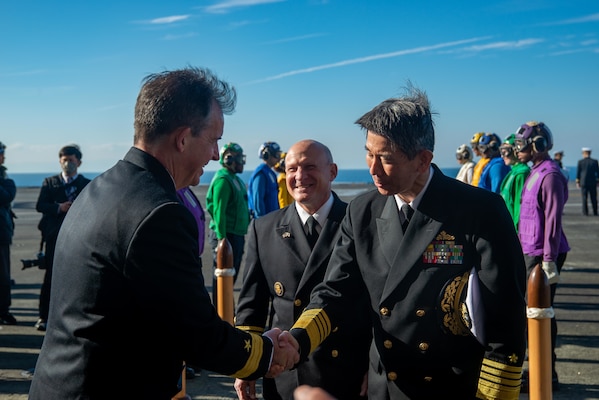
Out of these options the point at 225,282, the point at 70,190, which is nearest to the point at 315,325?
the point at 225,282

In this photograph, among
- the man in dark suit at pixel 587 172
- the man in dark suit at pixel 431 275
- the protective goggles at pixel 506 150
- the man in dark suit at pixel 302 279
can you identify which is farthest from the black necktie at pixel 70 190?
the man in dark suit at pixel 587 172

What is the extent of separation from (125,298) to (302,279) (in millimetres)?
1450

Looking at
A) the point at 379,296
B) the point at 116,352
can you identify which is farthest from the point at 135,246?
the point at 379,296

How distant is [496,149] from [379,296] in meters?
8.34

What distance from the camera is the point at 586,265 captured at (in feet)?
42.0

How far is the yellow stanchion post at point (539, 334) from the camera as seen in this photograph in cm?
370

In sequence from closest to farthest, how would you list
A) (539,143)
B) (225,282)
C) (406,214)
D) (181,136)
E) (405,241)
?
(181,136) < (405,241) < (406,214) < (225,282) < (539,143)

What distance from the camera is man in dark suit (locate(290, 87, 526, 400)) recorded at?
2.61 m

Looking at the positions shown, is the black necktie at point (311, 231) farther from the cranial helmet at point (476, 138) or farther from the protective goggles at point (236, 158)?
the cranial helmet at point (476, 138)

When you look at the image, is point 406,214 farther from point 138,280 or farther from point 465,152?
point 465,152

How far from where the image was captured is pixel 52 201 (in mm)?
8070

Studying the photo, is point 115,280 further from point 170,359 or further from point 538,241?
point 538,241

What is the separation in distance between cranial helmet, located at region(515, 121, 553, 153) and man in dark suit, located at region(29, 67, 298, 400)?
4.33 metres

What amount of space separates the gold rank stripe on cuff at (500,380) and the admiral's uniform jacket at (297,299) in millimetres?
810
